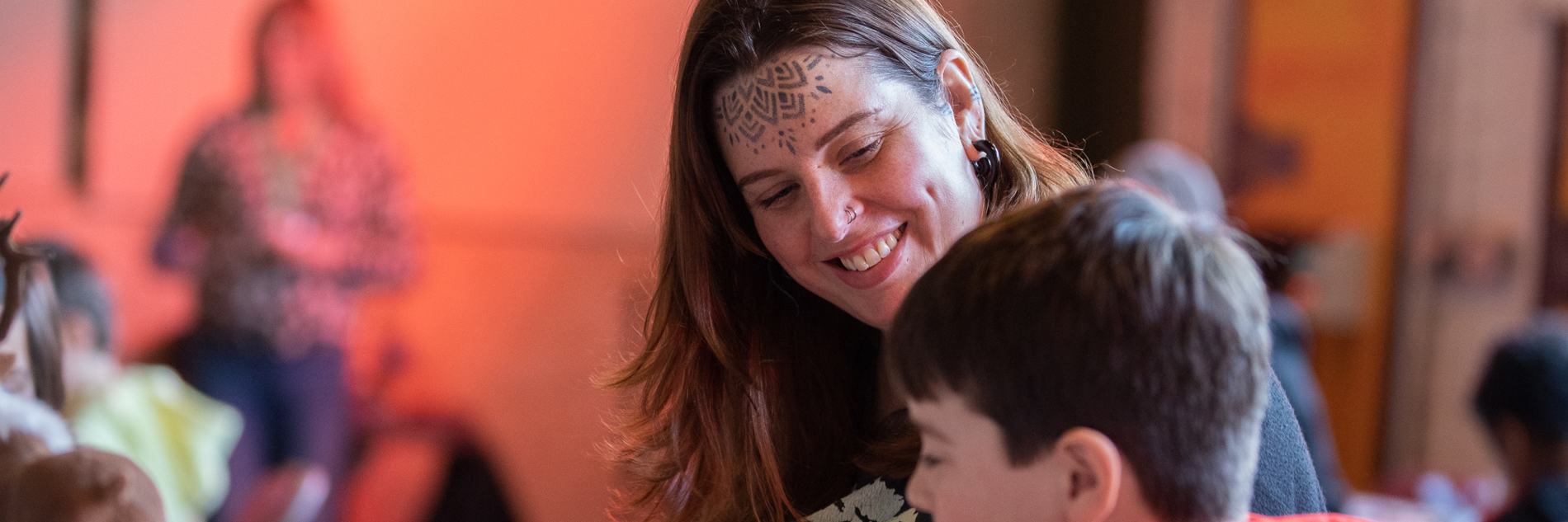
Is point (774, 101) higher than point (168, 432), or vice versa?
point (774, 101)

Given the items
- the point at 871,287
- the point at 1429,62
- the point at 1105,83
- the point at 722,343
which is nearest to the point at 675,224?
the point at 722,343

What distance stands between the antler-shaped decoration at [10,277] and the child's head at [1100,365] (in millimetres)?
718

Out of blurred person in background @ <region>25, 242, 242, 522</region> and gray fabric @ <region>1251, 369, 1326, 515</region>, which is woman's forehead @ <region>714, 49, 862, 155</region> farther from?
blurred person in background @ <region>25, 242, 242, 522</region>

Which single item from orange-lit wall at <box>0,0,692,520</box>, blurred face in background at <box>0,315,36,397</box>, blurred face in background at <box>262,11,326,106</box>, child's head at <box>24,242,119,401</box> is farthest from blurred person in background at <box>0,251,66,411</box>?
blurred face in background at <box>262,11,326,106</box>

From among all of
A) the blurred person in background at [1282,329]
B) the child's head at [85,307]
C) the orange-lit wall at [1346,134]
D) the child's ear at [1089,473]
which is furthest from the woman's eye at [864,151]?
the orange-lit wall at [1346,134]

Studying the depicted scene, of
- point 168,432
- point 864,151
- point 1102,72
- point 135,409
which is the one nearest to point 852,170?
point 864,151

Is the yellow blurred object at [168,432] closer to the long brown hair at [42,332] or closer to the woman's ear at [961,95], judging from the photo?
the long brown hair at [42,332]

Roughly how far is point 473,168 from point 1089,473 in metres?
2.18

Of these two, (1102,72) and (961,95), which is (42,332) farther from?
(1102,72)

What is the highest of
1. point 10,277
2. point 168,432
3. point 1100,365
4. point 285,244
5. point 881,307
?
point 10,277

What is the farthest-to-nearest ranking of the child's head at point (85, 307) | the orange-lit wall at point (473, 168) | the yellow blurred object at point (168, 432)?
the orange-lit wall at point (473, 168)
the child's head at point (85, 307)
the yellow blurred object at point (168, 432)

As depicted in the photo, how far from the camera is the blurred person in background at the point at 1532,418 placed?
1.97m

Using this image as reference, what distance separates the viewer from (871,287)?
1044mm

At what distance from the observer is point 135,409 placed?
1.38 metres
